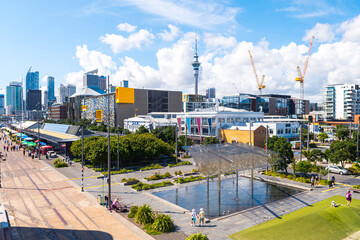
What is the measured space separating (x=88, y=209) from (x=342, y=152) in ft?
138

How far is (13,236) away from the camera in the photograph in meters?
22.7

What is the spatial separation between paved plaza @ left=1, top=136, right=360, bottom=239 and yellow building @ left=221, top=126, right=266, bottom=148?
121 feet

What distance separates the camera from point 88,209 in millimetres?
29156

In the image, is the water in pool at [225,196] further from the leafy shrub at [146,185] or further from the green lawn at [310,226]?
the green lawn at [310,226]

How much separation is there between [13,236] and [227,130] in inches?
2951

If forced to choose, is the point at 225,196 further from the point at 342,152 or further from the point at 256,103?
the point at 256,103

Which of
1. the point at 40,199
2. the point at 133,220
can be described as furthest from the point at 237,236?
the point at 40,199

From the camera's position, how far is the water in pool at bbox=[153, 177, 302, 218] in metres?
30.3

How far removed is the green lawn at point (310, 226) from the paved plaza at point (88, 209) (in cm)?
140

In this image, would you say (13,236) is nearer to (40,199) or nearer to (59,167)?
(40,199)

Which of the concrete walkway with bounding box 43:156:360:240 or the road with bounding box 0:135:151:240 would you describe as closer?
the road with bounding box 0:135:151:240

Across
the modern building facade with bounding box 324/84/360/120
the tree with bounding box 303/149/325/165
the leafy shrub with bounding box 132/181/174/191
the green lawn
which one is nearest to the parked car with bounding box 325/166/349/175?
the tree with bounding box 303/149/325/165

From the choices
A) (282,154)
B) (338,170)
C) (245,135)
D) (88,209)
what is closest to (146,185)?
(88,209)

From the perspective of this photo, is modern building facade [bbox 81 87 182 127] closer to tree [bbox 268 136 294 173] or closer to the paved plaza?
the paved plaza
